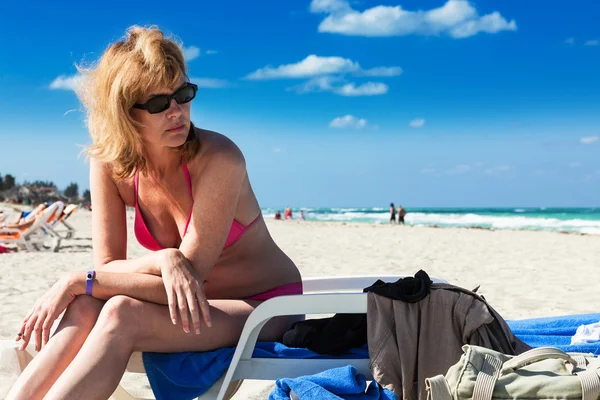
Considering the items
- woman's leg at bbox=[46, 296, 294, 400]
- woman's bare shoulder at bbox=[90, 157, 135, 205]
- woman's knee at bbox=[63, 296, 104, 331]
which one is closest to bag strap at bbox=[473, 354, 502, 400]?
woman's leg at bbox=[46, 296, 294, 400]

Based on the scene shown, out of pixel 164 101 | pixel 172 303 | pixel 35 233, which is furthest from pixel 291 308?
pixel 35 233

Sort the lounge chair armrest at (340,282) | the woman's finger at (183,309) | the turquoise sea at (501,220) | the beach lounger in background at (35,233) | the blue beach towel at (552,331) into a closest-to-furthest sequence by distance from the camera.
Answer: the woman's finger at (183,309), the blue beach towel at (552,331), the lounge chair armrest at (340,282), the beach lounger in background at (35,233), the turquoise sea at (501,220)

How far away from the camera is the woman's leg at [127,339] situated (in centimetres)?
204

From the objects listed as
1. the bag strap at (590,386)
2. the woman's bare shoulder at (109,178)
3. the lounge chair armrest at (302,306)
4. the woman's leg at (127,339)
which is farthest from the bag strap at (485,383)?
the woman's bare shoulder at (109,178)

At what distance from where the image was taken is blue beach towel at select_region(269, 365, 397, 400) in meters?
2.09

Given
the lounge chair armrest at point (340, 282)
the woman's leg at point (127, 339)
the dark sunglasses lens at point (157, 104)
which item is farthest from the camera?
the lounge chair armrest at point (340, 282)

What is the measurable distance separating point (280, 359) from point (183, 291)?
0.42 meters

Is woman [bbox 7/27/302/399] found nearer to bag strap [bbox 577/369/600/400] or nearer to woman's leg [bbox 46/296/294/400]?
woman's leg [bbox 46/296/294/400]

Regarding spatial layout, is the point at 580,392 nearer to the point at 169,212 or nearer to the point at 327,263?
the point at 169,212

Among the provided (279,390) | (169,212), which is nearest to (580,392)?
(279,390)

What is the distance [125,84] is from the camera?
2.37m

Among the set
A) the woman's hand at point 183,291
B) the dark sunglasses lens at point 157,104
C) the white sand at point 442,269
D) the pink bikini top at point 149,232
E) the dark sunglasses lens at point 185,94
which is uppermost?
the dark sunglasses lens at point 185,94

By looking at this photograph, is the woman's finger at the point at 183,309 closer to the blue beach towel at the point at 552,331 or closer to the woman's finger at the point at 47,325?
the woman's finger at the point at 47,325

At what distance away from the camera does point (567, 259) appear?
11.7m
